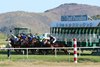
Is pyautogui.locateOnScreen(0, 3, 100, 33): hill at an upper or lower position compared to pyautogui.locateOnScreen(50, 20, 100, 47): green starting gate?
upper

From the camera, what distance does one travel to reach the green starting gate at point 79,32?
127 feet

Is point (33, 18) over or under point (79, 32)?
over

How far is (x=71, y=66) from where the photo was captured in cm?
2148

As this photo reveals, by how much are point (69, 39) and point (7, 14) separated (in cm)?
14286

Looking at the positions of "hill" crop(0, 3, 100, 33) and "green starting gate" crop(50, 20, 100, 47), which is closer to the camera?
"green starting gate" crop(50, 20, 100, 47)

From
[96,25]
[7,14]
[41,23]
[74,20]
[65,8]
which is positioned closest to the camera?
[96,25]

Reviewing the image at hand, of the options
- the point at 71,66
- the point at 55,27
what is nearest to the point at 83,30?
the point at 55,27

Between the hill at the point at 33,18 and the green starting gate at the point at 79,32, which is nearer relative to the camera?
the green starting gate at the point at 79,32

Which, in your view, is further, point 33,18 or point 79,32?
point 33,18

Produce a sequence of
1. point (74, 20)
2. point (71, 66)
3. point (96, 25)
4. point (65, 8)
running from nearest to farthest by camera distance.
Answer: point (71, 66)
point (96, 25)
point (74, 20)
point (65, 8)

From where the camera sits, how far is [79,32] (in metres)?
40.0

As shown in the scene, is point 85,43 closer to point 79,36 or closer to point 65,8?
point 79,36

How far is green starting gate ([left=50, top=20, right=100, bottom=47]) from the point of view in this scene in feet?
127

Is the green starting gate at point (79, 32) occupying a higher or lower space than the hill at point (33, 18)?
lower
